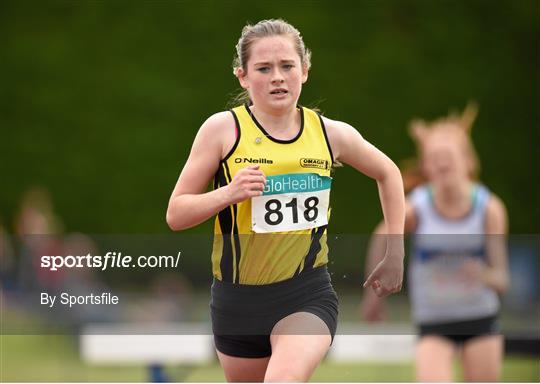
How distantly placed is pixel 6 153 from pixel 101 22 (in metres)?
2.03

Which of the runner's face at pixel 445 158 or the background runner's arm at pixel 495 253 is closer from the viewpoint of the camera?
the background runner's arm at pixel 495 253

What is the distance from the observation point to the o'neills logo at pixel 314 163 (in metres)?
3.64

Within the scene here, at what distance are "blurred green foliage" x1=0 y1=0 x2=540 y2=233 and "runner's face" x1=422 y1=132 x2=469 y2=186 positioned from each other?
5710mm

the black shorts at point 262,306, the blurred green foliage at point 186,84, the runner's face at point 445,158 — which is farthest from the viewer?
the blurred green foliage at point 186,84

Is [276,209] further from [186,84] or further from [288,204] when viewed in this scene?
[186,84]

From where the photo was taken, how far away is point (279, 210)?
11.9 feet

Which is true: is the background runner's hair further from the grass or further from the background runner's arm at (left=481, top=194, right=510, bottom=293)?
the grass

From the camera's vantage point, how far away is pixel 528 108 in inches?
519

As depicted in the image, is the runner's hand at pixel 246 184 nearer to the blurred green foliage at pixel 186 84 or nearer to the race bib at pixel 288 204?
the race bib at pixel 288 204

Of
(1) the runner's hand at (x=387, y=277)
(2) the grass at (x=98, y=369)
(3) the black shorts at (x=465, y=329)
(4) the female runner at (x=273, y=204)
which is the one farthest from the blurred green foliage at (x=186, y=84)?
(4) the female runner at (x=273, y=204)

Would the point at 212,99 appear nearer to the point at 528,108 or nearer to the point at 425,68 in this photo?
the point at 425,68

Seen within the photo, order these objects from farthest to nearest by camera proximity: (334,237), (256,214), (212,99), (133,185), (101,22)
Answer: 1. (101,22)
2. (133,185)
3. (212,99)
4. (334,237)
5. (256,214)

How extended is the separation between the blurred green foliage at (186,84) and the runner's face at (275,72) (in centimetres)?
772

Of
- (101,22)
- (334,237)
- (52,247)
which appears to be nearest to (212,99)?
(101,22)
